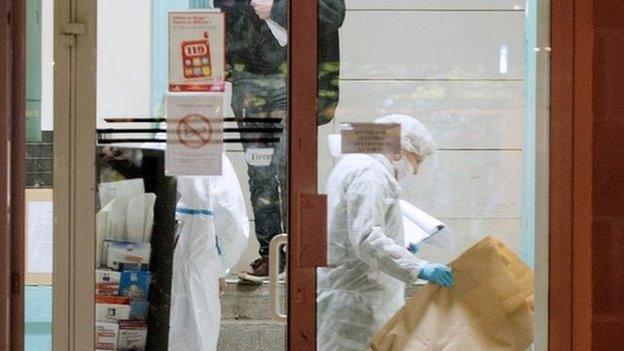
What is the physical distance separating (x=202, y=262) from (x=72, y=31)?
104 cm

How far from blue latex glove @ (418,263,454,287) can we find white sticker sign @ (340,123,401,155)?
0.43 meters

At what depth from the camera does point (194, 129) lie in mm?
4191

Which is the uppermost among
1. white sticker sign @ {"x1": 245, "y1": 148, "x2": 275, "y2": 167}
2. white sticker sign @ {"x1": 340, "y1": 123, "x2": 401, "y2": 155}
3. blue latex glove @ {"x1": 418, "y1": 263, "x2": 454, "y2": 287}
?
white sticker sign @ {"x1": 340, "y1": 123, "x2": 401, "y2": 155}

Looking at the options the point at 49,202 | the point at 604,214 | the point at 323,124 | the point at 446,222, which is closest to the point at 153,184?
the point at 49,202

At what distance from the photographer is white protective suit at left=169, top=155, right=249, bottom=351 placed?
4.52m

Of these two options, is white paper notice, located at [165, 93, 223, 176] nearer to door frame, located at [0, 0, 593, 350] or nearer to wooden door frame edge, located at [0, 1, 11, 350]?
door frame, located at [0, 0, 593, 350]

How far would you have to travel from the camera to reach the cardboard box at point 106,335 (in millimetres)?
4293

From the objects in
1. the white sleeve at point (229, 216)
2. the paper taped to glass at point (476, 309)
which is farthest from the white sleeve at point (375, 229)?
the white sleeve at point (229, 216)

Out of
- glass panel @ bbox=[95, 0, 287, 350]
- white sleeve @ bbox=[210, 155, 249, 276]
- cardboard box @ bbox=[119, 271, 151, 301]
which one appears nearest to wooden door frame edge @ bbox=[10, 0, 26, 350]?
glass panel @ bbox=[95, 0, 287, 350]

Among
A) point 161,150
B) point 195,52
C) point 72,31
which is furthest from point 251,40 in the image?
point 72,31

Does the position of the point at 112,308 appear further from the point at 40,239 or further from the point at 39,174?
the point at 39,174

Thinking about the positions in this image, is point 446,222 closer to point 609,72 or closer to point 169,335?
point 609,72

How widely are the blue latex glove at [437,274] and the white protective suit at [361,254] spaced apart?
3cm

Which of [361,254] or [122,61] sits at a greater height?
[122,61]
